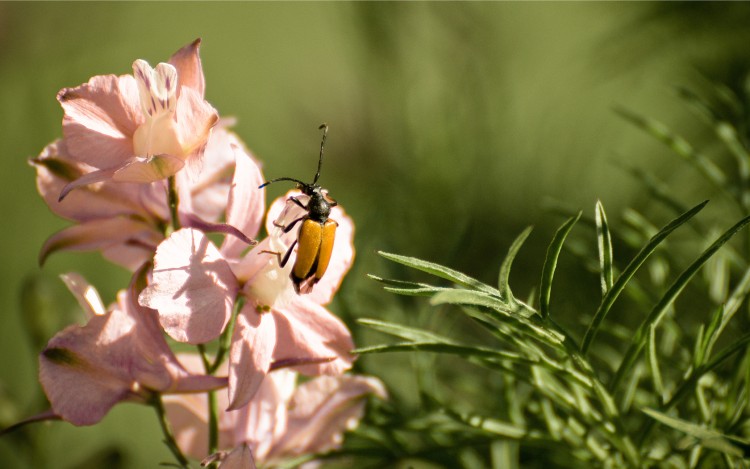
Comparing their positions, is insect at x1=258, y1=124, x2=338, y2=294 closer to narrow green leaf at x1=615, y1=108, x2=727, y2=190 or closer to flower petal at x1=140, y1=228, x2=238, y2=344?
flower petal at x1=140, y1=228, x2=238, y2=344

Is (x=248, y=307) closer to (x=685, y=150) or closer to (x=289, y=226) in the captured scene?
(x=289, y=226)

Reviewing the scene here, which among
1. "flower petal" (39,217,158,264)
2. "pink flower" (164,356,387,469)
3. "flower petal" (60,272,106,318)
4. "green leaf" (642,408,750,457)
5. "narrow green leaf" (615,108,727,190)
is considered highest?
"narrow green leaf" (615,108,727,190)

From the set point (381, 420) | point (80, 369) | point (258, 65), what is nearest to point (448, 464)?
point (381, 420)

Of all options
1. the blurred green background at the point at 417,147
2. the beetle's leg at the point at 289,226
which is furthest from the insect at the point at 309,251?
the blurred green background at the point at 417,147

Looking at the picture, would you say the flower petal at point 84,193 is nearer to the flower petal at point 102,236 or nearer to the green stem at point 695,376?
the flower petal at point 102,236

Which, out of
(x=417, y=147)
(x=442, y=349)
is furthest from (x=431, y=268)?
(x=417, y=147)

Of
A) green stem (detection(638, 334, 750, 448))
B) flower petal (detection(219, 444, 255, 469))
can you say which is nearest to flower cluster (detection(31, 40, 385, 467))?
flower petal (detection(219, 444, 255, 469))

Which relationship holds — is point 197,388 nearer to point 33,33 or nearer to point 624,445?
point 624,445
